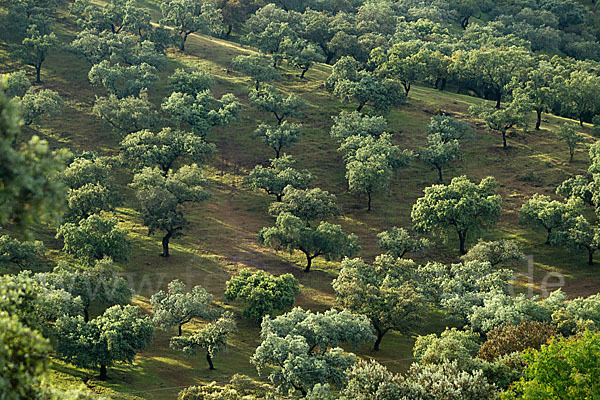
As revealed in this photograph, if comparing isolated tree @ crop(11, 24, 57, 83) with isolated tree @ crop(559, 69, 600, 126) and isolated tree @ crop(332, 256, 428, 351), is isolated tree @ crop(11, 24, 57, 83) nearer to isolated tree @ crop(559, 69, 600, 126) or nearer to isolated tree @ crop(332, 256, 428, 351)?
isolated tree @ crop(332, 256, 428, 351)

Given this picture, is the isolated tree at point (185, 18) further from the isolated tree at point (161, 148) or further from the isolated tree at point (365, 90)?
the isolated tree at point (161, 148)

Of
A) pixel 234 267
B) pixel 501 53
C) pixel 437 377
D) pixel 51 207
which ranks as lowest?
pixel 234 267

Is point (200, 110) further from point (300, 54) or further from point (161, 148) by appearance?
point (300, 54)

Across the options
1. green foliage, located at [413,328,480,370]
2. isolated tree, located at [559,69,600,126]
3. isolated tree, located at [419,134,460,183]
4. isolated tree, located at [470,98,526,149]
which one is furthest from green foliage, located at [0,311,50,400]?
isolated tree, located at [559,69,600,126]

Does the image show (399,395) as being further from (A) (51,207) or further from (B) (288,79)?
(B) (288,79)

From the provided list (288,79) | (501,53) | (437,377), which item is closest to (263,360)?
(437,377)

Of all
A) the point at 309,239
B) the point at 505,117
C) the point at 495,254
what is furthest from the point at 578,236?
the point at 309,239

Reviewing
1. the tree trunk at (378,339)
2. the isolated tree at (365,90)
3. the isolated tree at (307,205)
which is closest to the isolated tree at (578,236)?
the isolated tree at (307,205)
